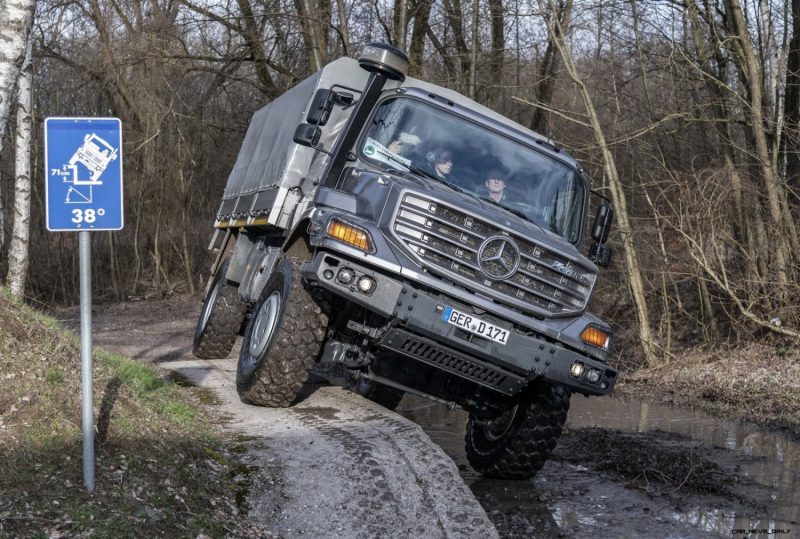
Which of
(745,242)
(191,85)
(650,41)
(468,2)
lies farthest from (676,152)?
(191,85)

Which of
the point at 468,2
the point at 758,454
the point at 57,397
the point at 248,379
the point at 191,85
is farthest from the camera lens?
the point at 191,85

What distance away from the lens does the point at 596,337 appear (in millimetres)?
7109

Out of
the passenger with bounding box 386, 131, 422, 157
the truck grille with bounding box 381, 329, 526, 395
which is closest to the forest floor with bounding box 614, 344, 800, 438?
the truck grille with bounding box 381, 329, 526, 395

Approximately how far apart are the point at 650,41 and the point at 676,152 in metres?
2.17

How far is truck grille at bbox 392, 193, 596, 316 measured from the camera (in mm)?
6770

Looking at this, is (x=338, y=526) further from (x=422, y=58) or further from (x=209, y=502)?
(x=422, y=58)

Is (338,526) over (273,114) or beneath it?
beneath

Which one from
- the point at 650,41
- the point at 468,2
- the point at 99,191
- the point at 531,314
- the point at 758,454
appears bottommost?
the point at 758,454

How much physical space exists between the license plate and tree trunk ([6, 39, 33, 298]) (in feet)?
29.4

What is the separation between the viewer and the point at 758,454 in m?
8.62

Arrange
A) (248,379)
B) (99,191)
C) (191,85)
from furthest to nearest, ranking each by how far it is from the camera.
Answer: (191,85)
(248,379)
(99,191)

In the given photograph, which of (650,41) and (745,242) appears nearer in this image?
(745,242)

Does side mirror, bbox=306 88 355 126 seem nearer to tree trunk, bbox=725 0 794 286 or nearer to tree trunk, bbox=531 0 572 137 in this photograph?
tree trunk, bbox=725 0 794 286

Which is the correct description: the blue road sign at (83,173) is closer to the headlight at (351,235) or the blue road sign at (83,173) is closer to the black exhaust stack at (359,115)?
the headlight at (351,235)
